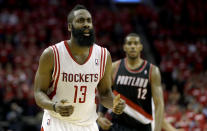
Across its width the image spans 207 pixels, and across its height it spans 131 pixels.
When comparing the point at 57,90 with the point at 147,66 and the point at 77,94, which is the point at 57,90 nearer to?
the point at 77,94

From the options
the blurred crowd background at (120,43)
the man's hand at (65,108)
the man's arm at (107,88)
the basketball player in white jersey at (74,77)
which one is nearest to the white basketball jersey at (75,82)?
the basketball player in white jersey at (74,77)

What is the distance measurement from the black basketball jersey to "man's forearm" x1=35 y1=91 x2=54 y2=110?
6.91ft

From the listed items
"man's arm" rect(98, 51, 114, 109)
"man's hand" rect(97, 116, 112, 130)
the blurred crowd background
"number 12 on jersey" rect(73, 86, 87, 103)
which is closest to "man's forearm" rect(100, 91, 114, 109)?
"man's arm" rect(98, 51, 114, 109)

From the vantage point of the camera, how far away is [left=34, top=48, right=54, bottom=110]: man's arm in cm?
402

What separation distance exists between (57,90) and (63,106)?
0.65 meters

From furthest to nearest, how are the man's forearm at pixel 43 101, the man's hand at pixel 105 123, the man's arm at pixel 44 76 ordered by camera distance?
1. the man's hand at pixel 105 123
2. the man's arm at pixel 44 76
3. the man's forearm at pixel 43 101

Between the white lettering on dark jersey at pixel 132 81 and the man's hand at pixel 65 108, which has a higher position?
the man's hand at pixel 65 108

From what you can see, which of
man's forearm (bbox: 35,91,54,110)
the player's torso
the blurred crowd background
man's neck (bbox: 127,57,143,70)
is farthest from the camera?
the blurred crowd background

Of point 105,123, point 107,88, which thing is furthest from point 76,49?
point 105,123

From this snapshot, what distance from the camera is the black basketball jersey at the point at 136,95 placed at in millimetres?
5871

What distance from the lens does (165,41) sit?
695 inches

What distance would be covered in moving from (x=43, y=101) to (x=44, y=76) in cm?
29

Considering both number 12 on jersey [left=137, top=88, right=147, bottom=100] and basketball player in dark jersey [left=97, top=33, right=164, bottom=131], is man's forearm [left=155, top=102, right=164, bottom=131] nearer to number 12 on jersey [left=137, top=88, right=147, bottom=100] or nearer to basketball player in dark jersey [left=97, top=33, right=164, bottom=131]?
basketball player in dark jersey [left=97, top=33, right=164, bottom=131]

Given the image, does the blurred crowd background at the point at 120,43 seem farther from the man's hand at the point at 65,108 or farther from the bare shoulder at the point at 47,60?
the man's hand at the point at 65,108
